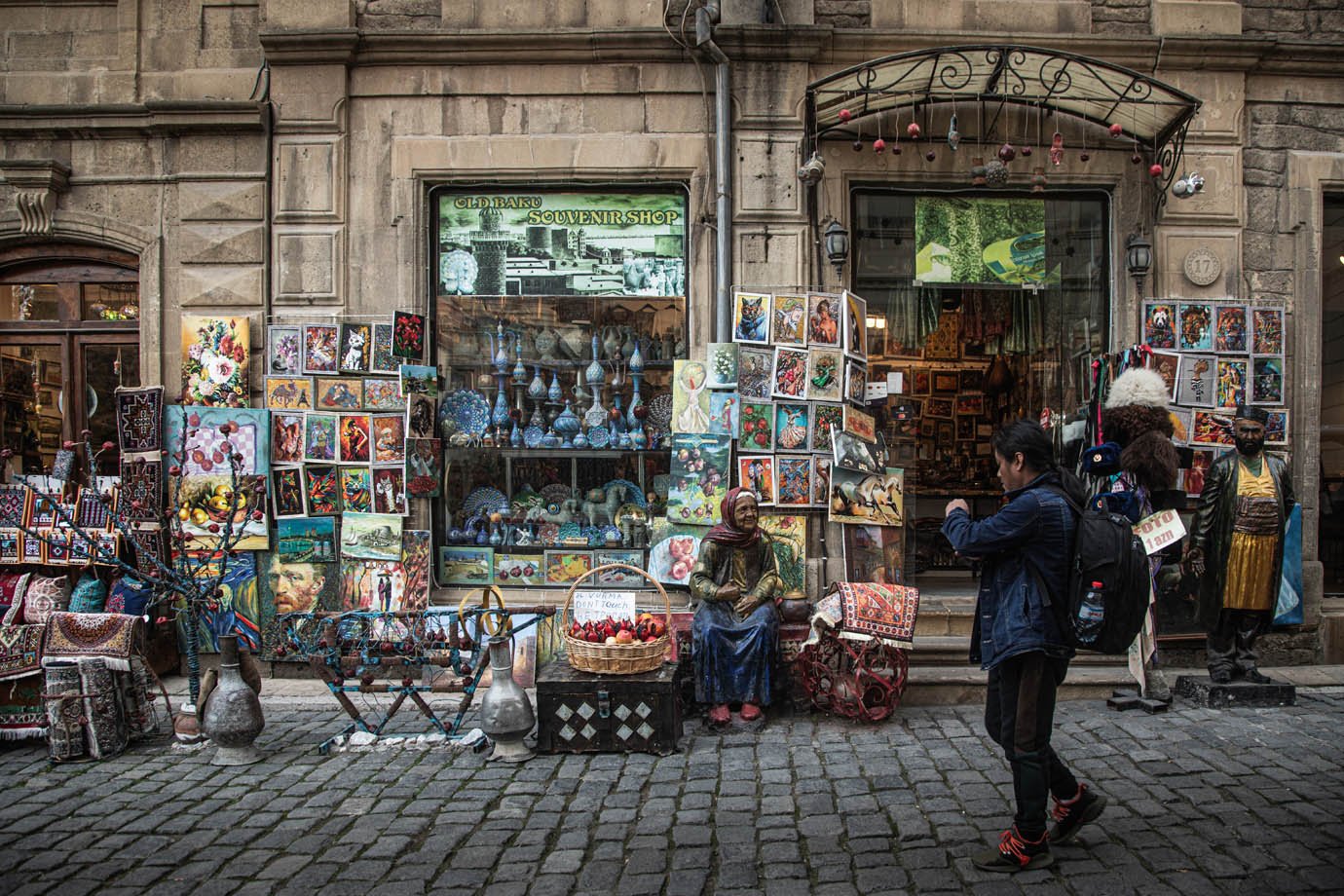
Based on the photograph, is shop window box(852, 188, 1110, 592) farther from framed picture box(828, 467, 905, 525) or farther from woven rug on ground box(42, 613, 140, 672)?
woven rug on ground box(42, 613, 140, 672)

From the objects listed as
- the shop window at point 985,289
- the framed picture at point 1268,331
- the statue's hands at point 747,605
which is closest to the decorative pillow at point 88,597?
the statue's hands at point 747,605

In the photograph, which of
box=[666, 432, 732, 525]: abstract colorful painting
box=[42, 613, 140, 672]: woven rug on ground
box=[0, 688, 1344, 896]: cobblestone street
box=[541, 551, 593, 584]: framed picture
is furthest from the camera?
box=[541, 551, 593, 584]: framed picture

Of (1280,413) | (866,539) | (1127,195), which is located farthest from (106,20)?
(1280,413)

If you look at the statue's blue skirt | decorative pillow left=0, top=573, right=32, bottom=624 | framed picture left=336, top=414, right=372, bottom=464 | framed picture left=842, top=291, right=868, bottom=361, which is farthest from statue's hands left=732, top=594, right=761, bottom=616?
decorative pillow left=0, top=573, right=32, bottom=624

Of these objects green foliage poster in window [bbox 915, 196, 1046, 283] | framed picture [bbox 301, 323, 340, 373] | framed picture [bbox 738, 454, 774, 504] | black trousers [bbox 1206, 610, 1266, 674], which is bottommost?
black trousers [bbox 1206, 610, 1266, 674]

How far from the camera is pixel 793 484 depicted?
676 centimetres

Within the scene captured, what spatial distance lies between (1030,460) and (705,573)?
2.58m

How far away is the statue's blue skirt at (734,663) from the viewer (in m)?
5.50

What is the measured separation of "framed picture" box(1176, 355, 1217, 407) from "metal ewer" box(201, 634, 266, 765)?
22.4 ft

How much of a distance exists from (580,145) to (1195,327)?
16.5ft

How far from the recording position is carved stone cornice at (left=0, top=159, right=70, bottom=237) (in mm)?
6934

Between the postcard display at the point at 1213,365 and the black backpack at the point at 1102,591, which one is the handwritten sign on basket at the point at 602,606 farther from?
the postcard display at the point at 1213,365

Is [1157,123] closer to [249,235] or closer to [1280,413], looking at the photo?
[1280,413]

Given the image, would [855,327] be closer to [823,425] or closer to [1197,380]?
[823,425]
